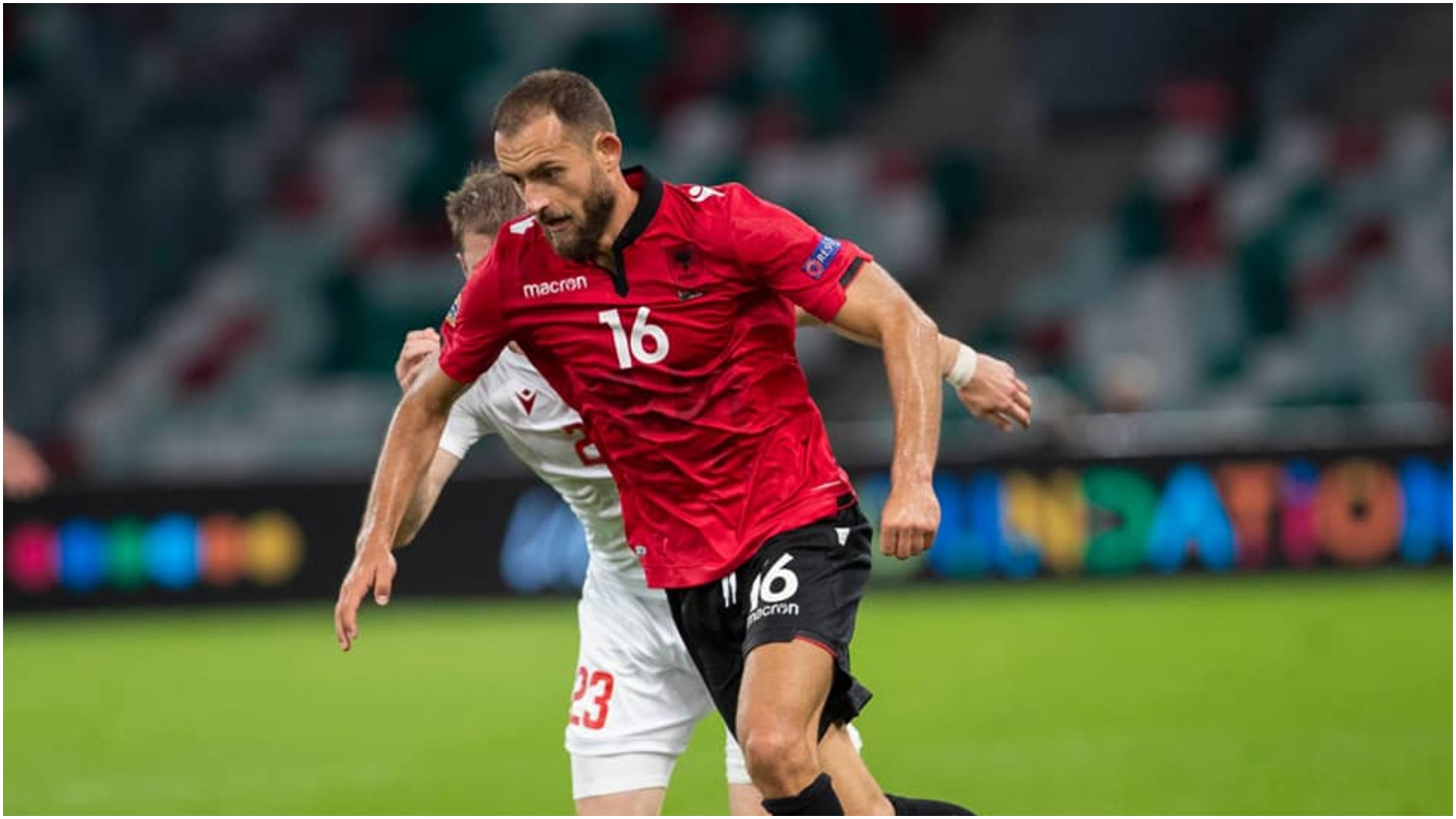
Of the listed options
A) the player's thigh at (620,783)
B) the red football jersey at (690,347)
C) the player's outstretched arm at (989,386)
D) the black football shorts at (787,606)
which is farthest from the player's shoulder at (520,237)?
the player's thigh at (620,783)

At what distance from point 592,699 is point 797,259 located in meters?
1.56

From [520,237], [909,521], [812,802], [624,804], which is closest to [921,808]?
[812,802]

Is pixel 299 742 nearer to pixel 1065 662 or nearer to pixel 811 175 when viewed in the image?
pixel 1065 662

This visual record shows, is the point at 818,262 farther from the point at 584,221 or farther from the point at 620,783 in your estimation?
the point at 620,783

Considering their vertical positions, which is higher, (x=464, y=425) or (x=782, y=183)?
(x=782, y=183)

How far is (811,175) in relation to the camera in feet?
66.3

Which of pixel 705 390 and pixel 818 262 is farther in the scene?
pixel 705 390

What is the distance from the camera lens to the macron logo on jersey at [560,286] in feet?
17.2

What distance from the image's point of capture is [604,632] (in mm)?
6074

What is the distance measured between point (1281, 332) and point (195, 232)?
9822mm

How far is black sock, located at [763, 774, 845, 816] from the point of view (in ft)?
16.0

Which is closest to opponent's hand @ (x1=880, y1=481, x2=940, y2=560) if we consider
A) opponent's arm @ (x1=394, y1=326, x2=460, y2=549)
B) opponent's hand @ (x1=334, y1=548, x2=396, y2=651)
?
opponent's hand @ (x1=334, y1=548, x2=396, y2=651)

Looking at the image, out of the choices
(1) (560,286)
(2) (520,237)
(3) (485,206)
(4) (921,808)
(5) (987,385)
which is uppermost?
(3) (485,206)

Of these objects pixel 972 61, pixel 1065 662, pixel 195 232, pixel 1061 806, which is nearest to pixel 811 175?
pixel 972 61
